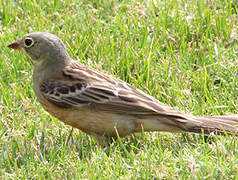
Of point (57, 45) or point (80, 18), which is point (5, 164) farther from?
point (80, 18)

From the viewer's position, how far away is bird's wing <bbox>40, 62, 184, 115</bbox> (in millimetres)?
6730

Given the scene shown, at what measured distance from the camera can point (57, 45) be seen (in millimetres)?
7215

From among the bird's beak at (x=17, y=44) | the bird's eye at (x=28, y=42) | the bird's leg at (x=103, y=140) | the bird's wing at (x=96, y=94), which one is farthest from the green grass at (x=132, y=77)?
the bird's eye at (x=28, y=42)

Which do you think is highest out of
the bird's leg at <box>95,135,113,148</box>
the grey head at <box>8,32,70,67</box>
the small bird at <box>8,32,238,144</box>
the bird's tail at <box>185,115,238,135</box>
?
the grey head at <box>8,32,70,67</box>

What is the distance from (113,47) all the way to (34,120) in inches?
74.5

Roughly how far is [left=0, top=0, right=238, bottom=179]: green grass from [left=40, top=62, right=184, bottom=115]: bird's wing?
40 centimetres

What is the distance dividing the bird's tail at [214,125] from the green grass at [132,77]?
0.11 metres

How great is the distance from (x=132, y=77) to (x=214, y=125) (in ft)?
5.82

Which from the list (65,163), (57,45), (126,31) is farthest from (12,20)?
(65,163)

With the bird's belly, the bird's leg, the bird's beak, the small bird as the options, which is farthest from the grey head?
the bird's leg

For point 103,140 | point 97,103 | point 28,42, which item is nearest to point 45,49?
point 28,42

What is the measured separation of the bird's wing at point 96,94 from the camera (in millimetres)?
6730

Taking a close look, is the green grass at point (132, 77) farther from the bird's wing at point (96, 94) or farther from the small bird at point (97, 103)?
the bird's wing at point (96, 94)

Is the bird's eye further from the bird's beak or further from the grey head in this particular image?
the bird's beak
